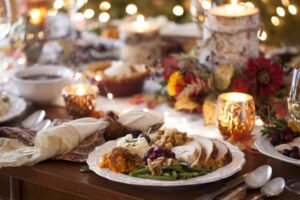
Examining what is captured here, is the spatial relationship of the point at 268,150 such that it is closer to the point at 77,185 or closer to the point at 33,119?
the point at 77,185

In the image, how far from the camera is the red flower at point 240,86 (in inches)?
64.0

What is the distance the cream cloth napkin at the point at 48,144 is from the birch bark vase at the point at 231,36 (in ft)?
1.41

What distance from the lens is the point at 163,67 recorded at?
1840 mm

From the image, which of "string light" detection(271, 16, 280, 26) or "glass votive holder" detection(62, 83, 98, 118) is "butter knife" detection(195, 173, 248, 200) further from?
"string light" detection(271, 16, 280, 26)

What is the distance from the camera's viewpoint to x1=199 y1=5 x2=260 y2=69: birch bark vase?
1679 millimetres

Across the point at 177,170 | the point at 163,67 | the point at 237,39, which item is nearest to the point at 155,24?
the point at 163,67

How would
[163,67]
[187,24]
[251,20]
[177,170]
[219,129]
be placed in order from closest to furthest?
[177,170], [219,129], [251,20], [163,67], [187,24]

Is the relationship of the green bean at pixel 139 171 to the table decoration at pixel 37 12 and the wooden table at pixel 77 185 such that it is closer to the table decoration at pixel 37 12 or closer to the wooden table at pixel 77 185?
the wooden table at pixel 77 185

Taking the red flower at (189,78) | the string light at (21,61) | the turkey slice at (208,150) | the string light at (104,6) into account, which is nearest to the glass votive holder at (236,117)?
the turkey slice at (208,150)

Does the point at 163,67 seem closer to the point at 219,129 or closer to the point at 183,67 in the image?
the point at 183,67

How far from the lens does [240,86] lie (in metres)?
1.63

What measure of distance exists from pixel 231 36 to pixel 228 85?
134 mm

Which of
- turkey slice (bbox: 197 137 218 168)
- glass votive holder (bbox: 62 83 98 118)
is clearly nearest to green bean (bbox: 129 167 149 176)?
turkey slice (bbox: 197 137 218 168)

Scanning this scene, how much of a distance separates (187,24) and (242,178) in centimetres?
159
